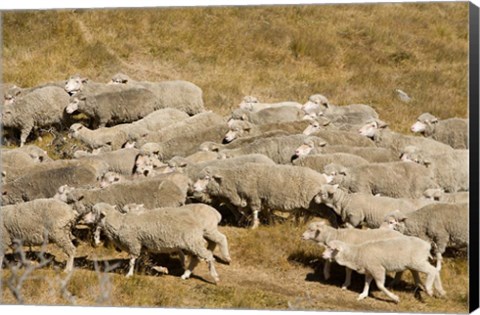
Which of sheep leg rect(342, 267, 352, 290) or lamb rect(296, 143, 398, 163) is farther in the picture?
lamb rect(296, 143, 398, 163)

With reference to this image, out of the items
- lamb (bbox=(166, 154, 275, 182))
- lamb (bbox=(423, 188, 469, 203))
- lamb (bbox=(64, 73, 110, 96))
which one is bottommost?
lamb (bbox=(423, 188, 469, 203))

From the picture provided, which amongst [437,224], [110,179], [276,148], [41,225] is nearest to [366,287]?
[437,224]

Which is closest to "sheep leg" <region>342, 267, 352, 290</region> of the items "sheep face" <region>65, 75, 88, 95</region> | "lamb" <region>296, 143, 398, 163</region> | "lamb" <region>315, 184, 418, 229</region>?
"lamb" <region>315, 184, 418, 229</region>

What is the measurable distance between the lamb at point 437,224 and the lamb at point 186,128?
5.51m

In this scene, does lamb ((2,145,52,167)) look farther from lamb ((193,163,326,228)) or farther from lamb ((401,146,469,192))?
lamb ((401,146,469,192))

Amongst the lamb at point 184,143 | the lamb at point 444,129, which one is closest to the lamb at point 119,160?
the lamb at point 184,143

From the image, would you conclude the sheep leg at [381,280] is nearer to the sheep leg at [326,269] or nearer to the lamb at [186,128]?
the sheep leg at [326,269]

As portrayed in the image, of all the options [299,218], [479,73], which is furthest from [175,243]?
[479,73]

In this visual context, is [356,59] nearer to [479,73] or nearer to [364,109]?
[364,109]

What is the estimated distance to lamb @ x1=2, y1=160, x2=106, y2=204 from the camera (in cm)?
1562

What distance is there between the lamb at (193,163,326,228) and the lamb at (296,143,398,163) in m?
1.34

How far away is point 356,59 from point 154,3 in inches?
369

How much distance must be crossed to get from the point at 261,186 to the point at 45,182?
3386 mm

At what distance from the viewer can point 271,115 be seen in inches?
783
